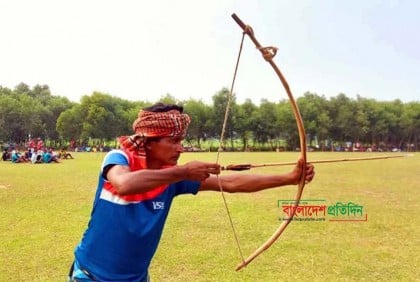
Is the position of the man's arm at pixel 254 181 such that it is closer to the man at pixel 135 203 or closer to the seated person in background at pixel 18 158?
the man at pixel 135 203

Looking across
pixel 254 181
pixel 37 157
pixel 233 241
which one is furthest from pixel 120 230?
pixel 37 157

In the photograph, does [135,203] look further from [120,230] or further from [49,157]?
[49,157]

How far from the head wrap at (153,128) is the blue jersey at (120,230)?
2.9 inches

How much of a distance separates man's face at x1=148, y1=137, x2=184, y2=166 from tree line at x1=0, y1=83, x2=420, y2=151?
59587mm

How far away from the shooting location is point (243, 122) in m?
68.9

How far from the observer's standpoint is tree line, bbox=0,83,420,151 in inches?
2621

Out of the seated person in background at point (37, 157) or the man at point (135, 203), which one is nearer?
the man at point (135, 203)

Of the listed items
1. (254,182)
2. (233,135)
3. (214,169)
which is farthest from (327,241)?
(233,135)

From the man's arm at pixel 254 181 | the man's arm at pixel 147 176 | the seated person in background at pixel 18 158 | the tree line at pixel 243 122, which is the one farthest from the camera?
the tree line at pixel 243 122

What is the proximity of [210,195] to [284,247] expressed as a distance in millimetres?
6668

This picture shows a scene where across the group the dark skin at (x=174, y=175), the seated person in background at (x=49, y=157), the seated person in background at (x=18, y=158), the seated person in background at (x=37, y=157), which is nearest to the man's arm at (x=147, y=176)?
the dark skin at (x=174, y=175)

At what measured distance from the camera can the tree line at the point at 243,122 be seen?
66562mm

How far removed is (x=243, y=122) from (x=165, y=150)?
66705 millimetres

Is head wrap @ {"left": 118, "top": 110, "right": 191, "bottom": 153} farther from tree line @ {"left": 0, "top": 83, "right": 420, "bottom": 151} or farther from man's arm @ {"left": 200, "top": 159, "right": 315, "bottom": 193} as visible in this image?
tree line @ {"left": 0, "top": 83, "right": 420, "bottom": 151}
